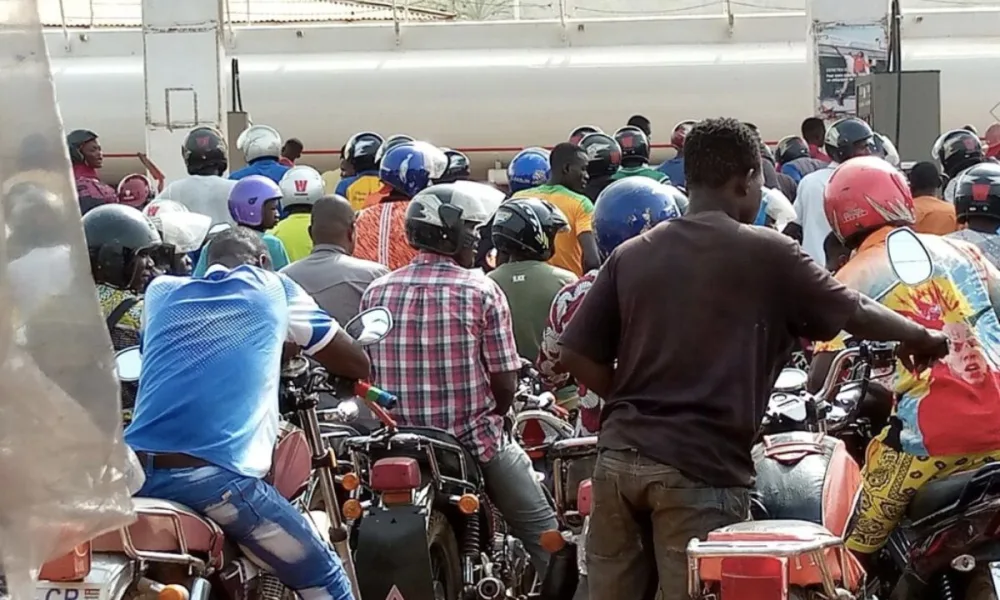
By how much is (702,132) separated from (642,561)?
3.41 ft

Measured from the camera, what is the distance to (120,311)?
5.15 meters

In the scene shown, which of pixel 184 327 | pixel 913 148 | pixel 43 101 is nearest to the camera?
pixel 43 101

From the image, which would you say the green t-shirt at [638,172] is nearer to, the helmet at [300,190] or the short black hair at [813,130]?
the helmet at [300,190]

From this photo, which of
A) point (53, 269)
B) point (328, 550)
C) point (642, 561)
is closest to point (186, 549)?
point (328, 550)

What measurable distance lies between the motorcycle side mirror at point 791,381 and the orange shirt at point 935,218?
4.25m

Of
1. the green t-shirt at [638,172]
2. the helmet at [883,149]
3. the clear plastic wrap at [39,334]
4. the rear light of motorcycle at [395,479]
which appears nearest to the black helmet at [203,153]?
the green t-shirt at [638,172]

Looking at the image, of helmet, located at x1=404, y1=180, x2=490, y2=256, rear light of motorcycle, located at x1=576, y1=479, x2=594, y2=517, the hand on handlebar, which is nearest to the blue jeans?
helmet, located at x1=404, y1=180, x2=490, y2=256

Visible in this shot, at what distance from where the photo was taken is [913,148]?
39.3ft

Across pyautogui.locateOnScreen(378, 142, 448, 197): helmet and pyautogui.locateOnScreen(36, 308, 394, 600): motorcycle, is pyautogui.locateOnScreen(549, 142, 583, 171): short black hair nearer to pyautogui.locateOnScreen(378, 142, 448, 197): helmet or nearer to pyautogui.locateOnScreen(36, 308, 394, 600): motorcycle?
pyautogui.locateOnScreen(378, 142, 448, 197): helmet

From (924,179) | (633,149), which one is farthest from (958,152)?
(633,149)

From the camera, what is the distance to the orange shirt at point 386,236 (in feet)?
26.4

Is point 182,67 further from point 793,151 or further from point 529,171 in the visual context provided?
point 793,151

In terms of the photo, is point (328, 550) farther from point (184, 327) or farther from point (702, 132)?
point (702, 132)

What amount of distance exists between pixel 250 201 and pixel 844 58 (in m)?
6.96
